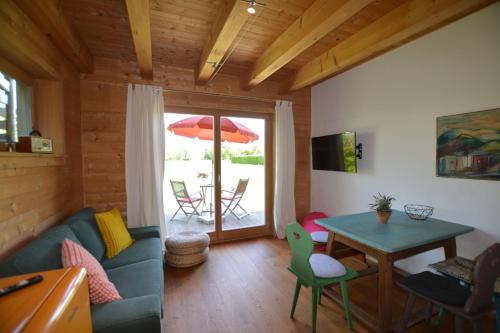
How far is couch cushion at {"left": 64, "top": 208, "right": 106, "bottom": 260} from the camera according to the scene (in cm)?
200

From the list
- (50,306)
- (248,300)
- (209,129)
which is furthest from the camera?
(209,129)

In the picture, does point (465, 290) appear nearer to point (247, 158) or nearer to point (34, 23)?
point (247, 158)

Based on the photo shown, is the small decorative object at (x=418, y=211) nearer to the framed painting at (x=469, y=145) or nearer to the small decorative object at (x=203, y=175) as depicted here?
the framed painting at (x=469, y=145)

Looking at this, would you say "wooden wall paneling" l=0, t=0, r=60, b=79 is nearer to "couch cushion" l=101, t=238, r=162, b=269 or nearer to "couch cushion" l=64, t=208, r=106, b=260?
"couch cushion" l=64, t=208, r=106, b=260

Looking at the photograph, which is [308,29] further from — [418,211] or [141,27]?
[418,211]

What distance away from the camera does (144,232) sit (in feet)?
8.81

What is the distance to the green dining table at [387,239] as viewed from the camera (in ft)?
5.48

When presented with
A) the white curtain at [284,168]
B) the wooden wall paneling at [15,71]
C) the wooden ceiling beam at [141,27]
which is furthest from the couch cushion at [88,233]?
the white curtain at [284,168]

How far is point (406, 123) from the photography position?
2.54 metres

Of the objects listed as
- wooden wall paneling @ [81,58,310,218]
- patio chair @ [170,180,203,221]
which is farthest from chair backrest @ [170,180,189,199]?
wooden wall paneling @ [81,58,310,218]

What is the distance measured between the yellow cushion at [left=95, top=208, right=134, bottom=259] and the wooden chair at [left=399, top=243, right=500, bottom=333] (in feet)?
8.37

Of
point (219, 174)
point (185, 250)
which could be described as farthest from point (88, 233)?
point (219, 174)

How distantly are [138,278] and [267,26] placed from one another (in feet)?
8.39

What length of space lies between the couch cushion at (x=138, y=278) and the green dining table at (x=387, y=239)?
60.1 inches
